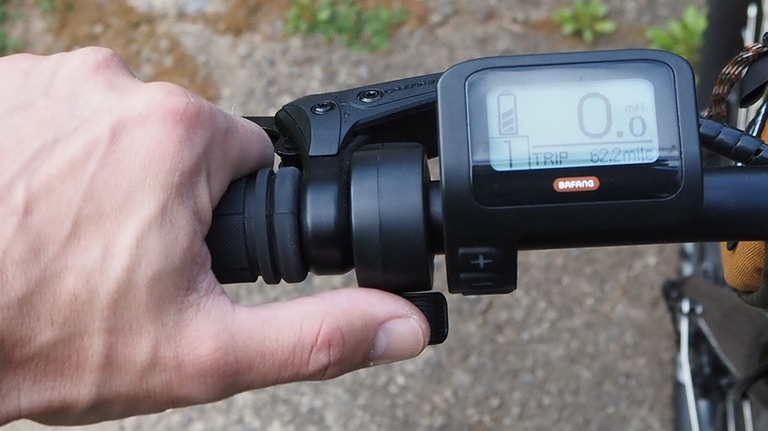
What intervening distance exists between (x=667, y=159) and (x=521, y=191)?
0.14m

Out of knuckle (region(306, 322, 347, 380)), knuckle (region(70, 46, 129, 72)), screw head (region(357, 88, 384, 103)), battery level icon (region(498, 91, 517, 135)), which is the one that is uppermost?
knuckle (region(70, 46, 129, 72))

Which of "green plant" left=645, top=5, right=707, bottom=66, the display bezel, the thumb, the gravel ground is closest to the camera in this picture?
the display bezel

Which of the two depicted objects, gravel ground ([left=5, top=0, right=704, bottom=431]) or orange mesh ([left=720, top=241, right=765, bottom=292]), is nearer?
orange mesh ([left=720, top=241, right=765, bottom=292])

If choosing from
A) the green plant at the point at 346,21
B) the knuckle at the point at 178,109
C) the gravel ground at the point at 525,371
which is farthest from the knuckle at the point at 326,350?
the green plant at the point at 346,21

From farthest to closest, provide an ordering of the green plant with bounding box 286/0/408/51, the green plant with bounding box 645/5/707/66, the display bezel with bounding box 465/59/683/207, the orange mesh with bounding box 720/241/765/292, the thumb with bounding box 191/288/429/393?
Answer: the green plant with bounding box 286/0/408/51
the green plant with bounding box 645/5/707/66
the orange mesh with bounding box 720/241/765/292
the thumb with bounding box 191/288/429/393
the display bezel with bounding box 465/59/683/207

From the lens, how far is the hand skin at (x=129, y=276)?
2.83ft

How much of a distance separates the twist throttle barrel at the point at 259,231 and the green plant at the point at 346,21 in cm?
177

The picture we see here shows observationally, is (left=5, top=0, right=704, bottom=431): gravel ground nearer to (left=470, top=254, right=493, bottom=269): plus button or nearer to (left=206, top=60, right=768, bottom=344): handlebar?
(left=206, top=60, right=768, bottom=344): handlebar

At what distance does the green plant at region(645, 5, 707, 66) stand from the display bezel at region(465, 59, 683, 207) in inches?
71.2

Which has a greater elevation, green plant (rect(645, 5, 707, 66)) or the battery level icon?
green plant (rect(645, 5, 707, 66))

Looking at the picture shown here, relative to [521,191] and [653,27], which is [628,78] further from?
[653,27]

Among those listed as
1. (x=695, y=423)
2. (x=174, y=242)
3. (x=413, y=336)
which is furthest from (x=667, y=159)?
(x=695, y=423)

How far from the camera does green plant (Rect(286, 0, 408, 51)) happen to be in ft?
8.59

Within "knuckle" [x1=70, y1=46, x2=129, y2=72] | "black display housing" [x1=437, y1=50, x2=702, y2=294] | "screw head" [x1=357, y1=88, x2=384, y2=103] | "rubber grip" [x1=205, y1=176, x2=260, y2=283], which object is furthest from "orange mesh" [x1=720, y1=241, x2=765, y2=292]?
"knuckle" [x1=70, y1=46, x2=129, y2=72]
